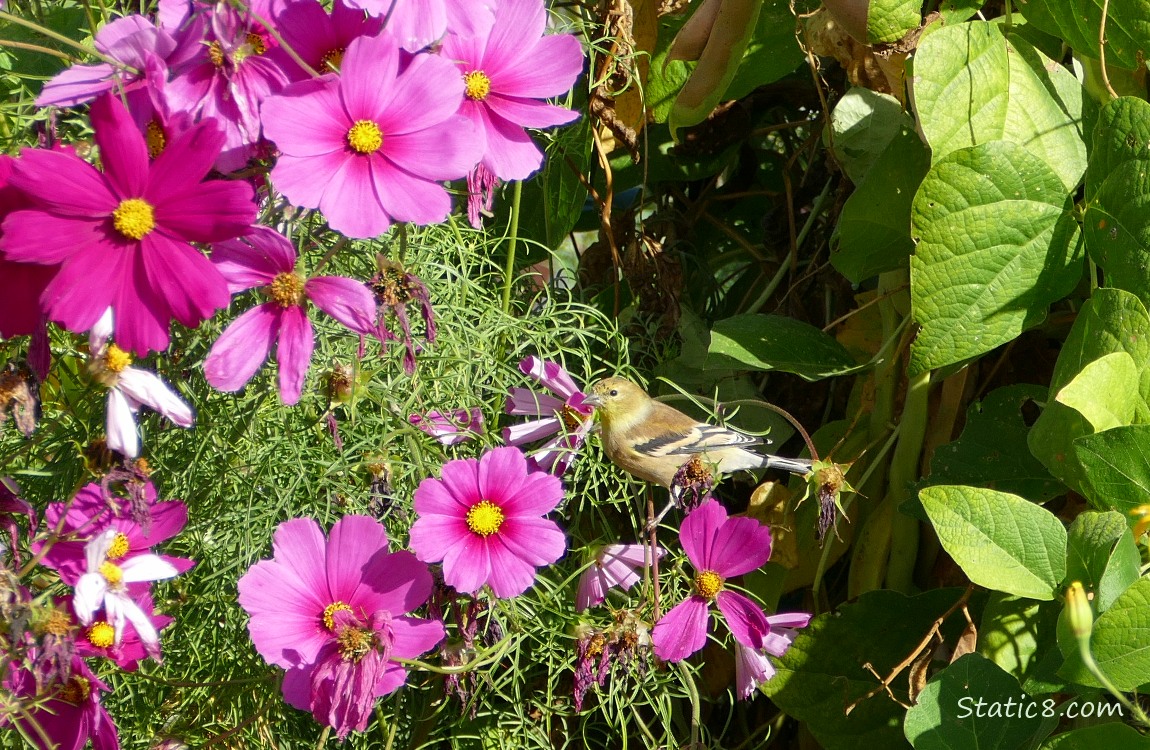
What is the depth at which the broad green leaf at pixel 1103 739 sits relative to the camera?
63 centimetres

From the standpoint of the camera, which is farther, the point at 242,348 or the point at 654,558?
the point at 654,558

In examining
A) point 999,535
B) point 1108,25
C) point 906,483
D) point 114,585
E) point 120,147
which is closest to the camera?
point 120,147

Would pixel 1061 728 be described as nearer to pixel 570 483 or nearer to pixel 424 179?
pixel 570 483

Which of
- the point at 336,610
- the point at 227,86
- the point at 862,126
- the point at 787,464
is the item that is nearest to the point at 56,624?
the point at 336,610

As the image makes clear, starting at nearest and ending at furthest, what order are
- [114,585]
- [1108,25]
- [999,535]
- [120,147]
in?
[120,147], [114,585], [999,535], [1108,25]

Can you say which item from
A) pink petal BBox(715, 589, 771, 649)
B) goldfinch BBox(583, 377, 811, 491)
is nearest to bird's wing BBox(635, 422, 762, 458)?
goldfinch BBox(583, 377, 811, 491)

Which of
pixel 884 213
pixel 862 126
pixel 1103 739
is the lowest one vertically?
pixel 1103 739

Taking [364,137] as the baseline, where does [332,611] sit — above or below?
below

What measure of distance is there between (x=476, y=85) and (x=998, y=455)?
501 millimetres

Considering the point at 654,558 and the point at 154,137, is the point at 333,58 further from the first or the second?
the point at 654,558

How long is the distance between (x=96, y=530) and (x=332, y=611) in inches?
5.9

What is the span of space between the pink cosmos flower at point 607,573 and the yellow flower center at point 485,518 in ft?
0.40

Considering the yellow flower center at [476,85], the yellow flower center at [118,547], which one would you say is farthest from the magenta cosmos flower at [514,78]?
the yellow flower center at [118,547]

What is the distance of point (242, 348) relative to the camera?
0.55 m
